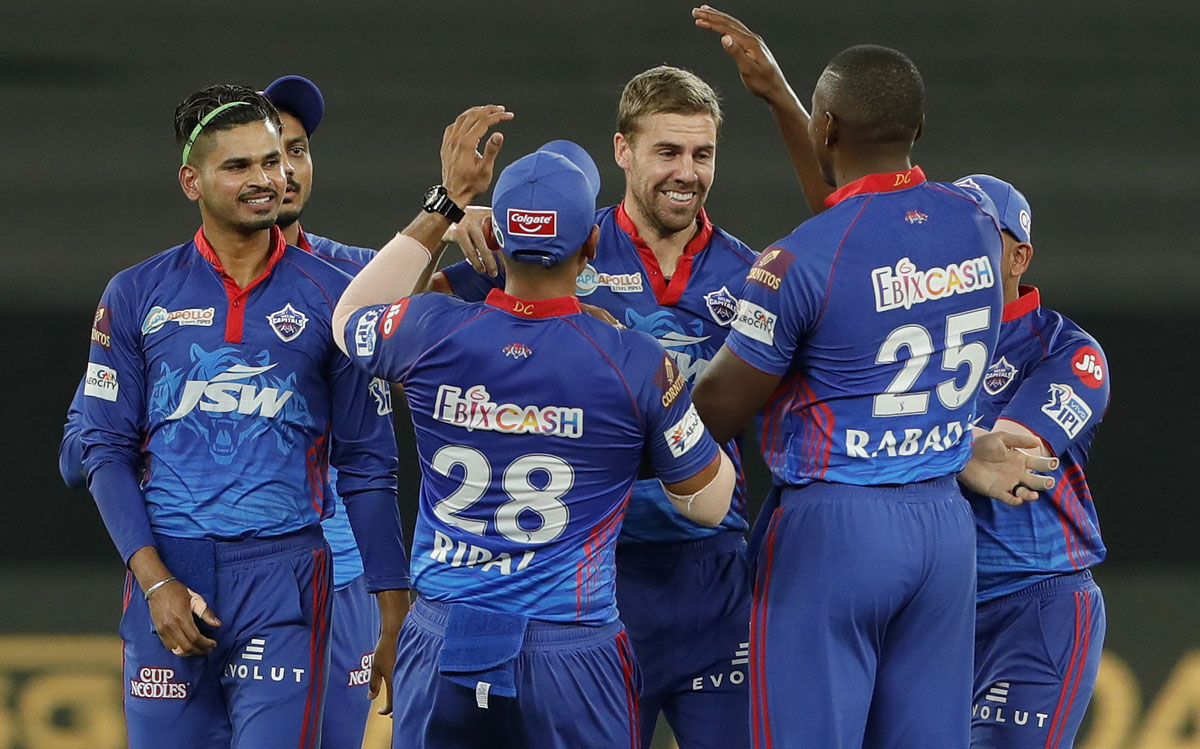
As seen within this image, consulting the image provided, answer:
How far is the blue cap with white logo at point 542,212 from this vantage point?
2.74m

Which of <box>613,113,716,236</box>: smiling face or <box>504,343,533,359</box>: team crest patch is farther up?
<box>613,113,716,236</box>: smiling face

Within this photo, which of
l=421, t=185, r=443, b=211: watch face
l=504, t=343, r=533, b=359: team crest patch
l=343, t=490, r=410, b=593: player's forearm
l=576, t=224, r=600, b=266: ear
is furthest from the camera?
l=343, t=490, r=410, b=593: player's forearm

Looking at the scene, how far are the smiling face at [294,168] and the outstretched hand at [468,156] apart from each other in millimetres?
832

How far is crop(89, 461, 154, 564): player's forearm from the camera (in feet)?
10.3

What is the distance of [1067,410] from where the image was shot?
3.40 metres

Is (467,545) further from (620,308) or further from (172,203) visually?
(172,203)

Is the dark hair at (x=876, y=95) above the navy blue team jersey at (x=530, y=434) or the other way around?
above

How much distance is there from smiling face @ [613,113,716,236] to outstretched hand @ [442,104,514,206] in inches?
19.2

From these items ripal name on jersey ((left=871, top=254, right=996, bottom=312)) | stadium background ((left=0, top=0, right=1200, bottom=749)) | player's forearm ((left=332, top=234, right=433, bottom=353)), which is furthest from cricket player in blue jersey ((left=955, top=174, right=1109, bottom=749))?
stadium background ((left=0, top=0, right=1200, bottom=749))

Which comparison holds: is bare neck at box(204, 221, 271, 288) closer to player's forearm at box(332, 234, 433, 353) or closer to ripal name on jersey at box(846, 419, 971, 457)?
player's forearm at box(332, 234, 433, 353)

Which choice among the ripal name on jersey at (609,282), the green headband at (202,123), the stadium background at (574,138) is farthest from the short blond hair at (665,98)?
the stadium background at (574,138)

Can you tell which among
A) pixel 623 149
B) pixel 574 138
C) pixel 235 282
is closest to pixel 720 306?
pixel 623 149

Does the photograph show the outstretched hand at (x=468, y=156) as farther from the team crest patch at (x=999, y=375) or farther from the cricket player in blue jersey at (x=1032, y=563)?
the team crest patch at (x=999, y=375)

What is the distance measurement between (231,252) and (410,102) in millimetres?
3342
